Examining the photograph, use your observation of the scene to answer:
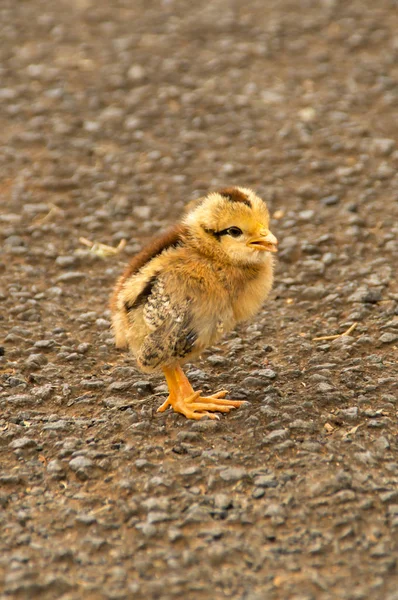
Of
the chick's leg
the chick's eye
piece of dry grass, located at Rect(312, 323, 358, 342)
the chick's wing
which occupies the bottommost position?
piece of dry grass, located at Rect(312, 323, 358, 342)

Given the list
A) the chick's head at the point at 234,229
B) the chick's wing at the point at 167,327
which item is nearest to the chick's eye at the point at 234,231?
the chick's head at the point at 234,229

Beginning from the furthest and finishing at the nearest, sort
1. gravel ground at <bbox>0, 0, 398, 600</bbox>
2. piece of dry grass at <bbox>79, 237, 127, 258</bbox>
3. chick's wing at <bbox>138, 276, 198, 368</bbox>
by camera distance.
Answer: piece of dry grass at <bbox>79, 237, 127, 258</bbox>, chick's wing at <bbox>138, 276, 198, 368</bbox>, gravel ground at <bbox>0, 0, 398, 600</bbox>

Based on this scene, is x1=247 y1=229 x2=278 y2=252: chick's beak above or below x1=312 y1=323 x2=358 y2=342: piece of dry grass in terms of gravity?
above

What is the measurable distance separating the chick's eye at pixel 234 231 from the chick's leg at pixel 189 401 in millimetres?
867

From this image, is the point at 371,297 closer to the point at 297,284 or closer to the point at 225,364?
the point at 297,284

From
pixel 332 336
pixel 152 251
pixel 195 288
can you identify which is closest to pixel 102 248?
pixel 152 251

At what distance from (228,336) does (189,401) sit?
3.53 feet

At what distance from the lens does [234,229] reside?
4.88 meters

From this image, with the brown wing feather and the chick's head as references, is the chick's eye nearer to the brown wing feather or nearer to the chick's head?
the chick's head

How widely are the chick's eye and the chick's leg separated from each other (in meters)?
0.87

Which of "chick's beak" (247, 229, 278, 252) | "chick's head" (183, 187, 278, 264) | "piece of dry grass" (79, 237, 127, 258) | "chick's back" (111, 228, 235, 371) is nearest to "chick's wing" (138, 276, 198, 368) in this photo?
"chick's back" (111, 228, 235, 371)

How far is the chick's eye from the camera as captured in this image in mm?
4875

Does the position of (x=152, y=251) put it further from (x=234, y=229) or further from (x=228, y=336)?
(x=228, y=336)

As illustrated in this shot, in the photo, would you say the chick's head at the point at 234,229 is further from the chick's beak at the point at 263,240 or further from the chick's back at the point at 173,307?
the chick's back at the point at 173,307
